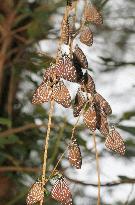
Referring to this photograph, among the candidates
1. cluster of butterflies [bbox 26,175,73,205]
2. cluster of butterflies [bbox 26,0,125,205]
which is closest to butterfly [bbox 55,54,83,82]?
cluster of butterflies [bbox 26,0,125,205]

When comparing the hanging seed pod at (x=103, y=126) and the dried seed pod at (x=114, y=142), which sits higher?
the hanging seed pod at (x=103, y=126)

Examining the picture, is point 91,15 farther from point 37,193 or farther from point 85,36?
point 37,193

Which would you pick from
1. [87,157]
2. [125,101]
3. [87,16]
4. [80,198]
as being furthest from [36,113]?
[87,16]

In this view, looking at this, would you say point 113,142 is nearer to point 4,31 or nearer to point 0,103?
point 4,31

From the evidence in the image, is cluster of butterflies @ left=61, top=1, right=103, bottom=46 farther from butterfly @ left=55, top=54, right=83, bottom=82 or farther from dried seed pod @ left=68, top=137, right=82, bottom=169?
dried seed pod @ left=68, top=137, right=82, bottom=169

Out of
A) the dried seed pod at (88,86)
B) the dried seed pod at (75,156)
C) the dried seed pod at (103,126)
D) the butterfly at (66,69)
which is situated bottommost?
the dried seed pod at (75,156)

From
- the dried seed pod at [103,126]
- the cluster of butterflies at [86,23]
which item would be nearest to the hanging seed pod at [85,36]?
the cluster of butterflies at [86,23]

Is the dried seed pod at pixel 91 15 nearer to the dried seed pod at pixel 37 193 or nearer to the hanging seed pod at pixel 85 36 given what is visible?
the hanging seed pod at pixel 85 36
